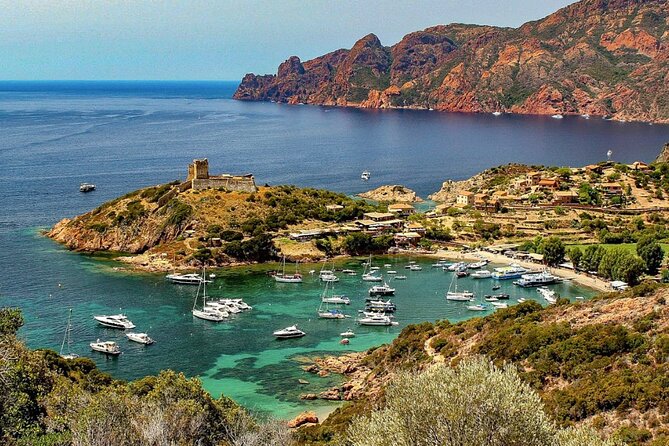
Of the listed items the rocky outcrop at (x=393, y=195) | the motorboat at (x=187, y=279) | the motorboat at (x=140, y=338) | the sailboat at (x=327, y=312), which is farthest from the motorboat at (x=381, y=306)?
the rocky outcrop at (x=393, y=195)

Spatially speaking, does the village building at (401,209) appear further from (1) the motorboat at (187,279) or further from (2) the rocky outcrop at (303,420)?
(2) the rocky outcrop at (303,420)

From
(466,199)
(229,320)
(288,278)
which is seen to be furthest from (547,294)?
(466,199)

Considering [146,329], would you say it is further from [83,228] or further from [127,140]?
[127,140]

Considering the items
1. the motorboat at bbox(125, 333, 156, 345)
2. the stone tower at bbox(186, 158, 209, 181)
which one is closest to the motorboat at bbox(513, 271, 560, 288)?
the motorboat at bbox(125, 333, 156, 345)

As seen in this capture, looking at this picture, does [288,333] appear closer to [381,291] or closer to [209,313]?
[209,313]

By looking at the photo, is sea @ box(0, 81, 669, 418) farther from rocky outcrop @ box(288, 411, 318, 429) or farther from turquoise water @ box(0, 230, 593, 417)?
rocky outcrop @ box(288, 411, 318, 429)
